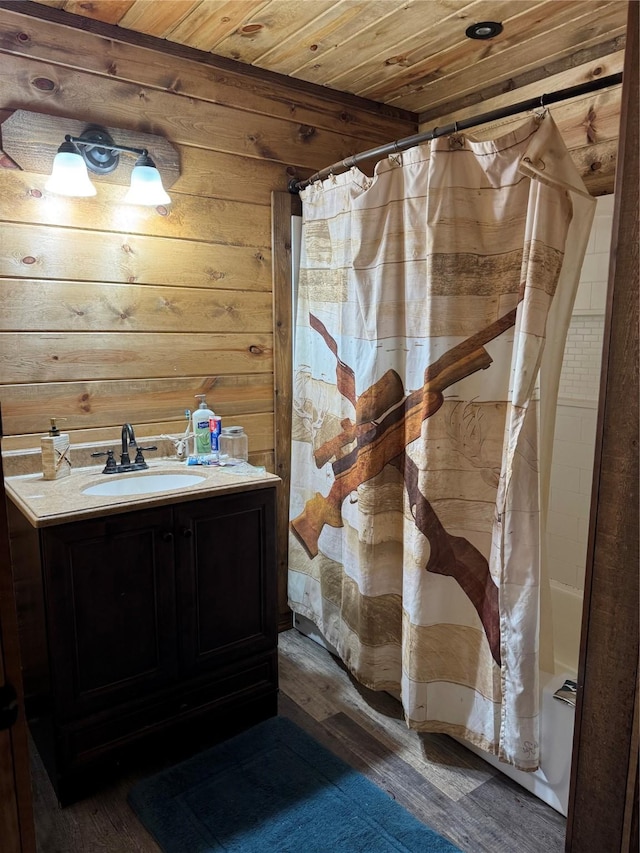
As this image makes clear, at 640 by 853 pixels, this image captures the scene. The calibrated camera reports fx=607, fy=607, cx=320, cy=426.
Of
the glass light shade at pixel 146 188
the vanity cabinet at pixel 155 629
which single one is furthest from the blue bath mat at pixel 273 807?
the glass light shade at pixel 146 188

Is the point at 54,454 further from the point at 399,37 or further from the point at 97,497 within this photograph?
the point at 399,37

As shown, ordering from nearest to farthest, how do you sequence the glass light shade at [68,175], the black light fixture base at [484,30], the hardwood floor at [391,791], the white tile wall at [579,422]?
1. the hardwood floor at [391,791]
2. the glass light shade at [68,175]
3. the black light fixture base at [484,30]
4. the white tile wall at [579,422]

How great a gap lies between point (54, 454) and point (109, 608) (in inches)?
22.1

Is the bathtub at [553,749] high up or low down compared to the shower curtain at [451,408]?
down

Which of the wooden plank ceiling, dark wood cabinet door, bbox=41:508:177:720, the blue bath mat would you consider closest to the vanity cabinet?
dark wood cabinet door, bbox=41:508:177:720

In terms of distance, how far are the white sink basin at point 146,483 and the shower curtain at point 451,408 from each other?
23.5 inches

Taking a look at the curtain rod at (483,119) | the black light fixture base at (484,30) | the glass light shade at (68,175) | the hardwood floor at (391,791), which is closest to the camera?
the curtain rod at (483,119)

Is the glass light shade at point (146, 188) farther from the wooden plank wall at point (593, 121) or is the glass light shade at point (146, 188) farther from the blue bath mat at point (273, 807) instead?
the blue bath mat at point (273, 807)

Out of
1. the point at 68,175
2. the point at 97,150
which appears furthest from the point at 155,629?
the point at 97,150

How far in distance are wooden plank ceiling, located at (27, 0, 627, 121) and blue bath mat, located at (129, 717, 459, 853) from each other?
2.43 meters

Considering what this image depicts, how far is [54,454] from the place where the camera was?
203cm

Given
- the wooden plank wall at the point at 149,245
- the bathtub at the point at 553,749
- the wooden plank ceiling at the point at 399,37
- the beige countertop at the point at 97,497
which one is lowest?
the bathtub at the point at 553,749

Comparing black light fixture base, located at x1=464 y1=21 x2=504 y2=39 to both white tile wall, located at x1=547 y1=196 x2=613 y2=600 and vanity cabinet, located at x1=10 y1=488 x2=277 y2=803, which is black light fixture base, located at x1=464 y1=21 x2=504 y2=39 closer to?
white tile wall, located at x1=547 y1=196 x2=613 y2=600

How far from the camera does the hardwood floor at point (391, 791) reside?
1679 millimetres
